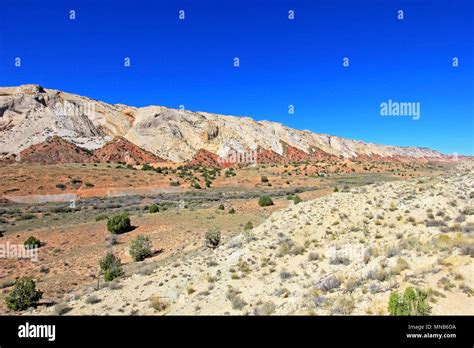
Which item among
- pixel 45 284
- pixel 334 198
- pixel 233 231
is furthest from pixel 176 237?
pixel 334 198

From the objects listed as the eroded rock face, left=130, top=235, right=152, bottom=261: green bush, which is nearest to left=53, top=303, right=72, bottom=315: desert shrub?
left=130, top=235, right=152, bottom=261: green bush

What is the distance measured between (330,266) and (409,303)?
493 cm

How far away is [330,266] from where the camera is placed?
41.0ft

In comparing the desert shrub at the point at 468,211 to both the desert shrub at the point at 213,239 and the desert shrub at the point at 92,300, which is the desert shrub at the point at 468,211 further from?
the desert shrub at the point at 92,300

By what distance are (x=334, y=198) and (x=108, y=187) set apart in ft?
156

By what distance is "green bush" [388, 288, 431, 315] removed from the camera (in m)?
7.51

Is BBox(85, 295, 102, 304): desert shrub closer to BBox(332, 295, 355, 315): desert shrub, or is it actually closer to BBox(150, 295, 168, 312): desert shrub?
BBox(150, 295, 168, 312): desert shrub

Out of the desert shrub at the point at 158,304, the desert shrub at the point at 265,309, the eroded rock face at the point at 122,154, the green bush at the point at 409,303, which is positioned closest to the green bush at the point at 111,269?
the desert shrub at the point at 158,304

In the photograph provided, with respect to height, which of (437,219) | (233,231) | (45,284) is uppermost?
(437,219)

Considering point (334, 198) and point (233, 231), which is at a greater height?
point (334, 198)

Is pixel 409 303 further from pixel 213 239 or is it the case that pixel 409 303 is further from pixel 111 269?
pixel 111 269

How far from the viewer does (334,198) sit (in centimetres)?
2173
